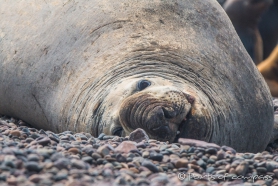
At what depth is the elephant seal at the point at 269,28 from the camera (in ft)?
40.9

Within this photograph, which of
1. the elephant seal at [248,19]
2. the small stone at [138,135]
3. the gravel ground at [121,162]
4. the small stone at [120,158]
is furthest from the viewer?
the elephant seal at [248,19]

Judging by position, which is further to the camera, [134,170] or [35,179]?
[134,170]

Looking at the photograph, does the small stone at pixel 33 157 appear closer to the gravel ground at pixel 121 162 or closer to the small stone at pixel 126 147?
the gravel ground at pixel 121 162

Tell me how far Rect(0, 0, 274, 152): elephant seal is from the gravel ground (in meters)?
0.30

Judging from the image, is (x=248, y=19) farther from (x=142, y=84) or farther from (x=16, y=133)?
(x=16, y=133)

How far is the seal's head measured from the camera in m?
3.34

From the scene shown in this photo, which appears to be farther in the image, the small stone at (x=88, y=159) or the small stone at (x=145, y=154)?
the small stone at (x=145, y=154)

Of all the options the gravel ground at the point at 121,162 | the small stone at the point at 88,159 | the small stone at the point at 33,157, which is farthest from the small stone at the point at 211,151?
the small stone at the point at 33,157

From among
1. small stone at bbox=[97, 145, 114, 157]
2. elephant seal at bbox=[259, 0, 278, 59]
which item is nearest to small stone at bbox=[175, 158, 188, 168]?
small stone at bbox=[97, 145, 114, 157]

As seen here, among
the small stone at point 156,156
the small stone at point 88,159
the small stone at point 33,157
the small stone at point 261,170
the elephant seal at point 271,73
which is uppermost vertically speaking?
the elephant seal at point 271,73

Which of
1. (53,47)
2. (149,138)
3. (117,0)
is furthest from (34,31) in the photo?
(149,138)

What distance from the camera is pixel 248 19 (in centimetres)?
1138

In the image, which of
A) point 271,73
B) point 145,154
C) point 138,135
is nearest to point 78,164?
point 145,154

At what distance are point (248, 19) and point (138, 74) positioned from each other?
785 cm
